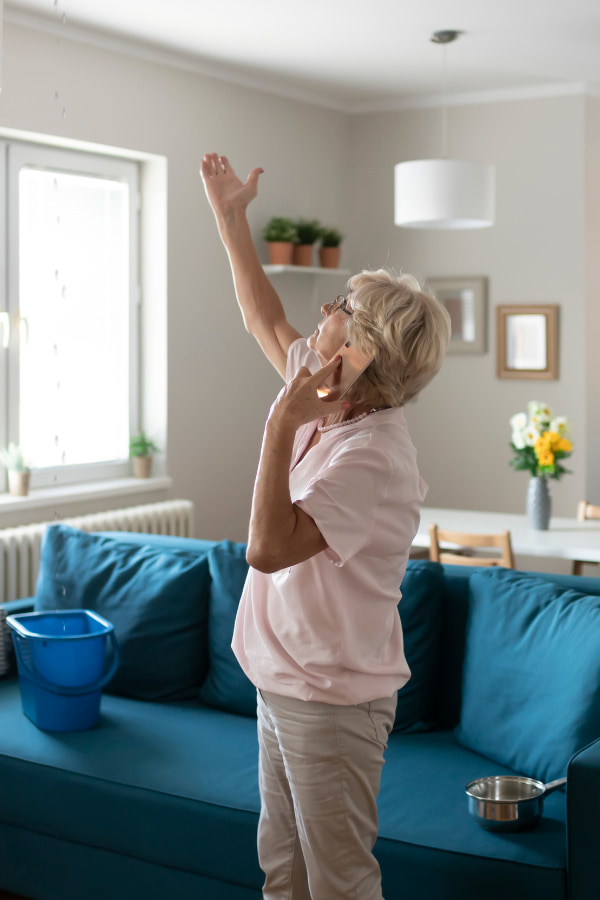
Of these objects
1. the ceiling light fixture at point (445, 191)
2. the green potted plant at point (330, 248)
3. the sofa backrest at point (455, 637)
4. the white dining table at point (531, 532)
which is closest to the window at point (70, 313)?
the green potted plant at point (330, 248)

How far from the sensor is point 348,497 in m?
1.58

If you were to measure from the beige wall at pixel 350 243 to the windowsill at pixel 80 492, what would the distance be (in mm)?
185

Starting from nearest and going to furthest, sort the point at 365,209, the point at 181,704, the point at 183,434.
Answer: the point at 181,704, the point at 183,434, the point at 365,209

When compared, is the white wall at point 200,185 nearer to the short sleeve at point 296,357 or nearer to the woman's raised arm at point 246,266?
the woman's raised arm at point 246,266

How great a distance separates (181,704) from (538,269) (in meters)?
3.62

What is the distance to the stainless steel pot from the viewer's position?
2107 millimetres

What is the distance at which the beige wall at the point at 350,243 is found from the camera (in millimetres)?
5023

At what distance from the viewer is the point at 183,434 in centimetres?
518

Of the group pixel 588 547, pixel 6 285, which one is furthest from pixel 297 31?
pixel 588 547

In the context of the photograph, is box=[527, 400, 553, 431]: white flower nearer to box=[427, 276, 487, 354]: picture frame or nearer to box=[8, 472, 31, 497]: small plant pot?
box=[427, 276, 487, 354]: picture frame

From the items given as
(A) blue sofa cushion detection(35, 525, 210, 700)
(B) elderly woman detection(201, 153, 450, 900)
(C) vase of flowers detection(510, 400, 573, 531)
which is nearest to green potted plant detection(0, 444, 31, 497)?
(A) blue sofa cushion detection(35, 525, 210, 700)

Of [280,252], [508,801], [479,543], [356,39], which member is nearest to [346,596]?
[508,801]

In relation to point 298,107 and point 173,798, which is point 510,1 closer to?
point 298,107

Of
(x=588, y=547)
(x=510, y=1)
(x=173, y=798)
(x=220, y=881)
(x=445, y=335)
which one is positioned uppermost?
(x=510, y=1)
